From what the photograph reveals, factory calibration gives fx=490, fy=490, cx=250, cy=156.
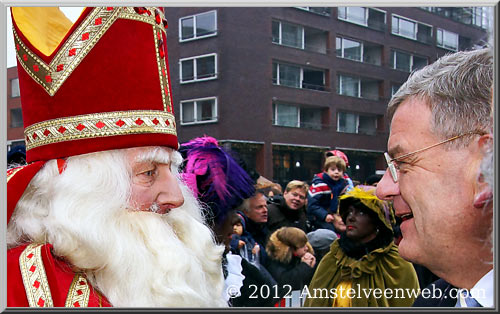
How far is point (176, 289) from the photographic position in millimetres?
1228

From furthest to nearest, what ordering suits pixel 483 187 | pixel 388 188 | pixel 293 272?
pixel 293 272, pixel 388 188, pixel 483 187

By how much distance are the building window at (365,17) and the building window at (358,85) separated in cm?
22

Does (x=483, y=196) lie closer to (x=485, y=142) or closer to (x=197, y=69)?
(x=485, y=142)

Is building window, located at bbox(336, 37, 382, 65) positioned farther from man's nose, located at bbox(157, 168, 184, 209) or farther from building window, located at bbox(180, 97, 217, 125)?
man's nose, located at bbox(157, 168, 184, 209)

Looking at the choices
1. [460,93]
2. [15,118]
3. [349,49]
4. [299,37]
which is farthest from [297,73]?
[15,118]

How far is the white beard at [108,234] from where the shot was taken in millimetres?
1193

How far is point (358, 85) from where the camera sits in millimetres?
2072

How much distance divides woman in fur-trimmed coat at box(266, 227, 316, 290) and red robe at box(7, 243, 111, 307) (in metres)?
1.16

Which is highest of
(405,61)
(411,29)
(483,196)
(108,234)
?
(411,29)

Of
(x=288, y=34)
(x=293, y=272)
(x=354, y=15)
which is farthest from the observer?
(x=293, y=272)

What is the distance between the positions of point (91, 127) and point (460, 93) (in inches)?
35.5

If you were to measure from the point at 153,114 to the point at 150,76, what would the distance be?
10cm

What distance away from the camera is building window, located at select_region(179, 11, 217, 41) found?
177cm

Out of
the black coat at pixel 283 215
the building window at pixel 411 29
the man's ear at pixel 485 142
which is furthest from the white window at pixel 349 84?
the black coat at pixel 283 215
